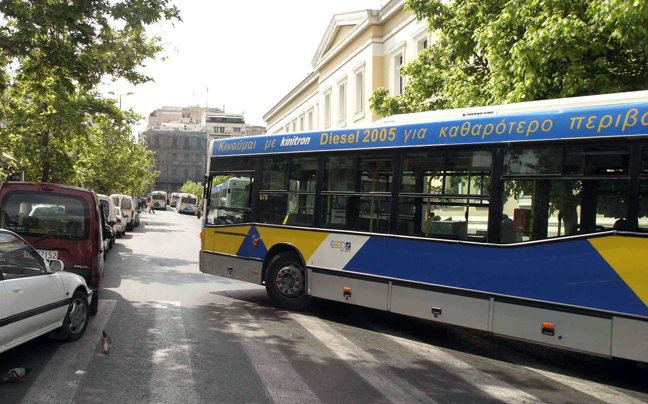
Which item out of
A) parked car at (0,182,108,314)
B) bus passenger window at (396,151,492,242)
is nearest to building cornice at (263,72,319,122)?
parked car at (0,182,108,314)

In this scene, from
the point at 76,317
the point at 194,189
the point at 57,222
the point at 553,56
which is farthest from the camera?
the point at 194,189

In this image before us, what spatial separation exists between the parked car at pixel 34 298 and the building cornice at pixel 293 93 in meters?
36.0

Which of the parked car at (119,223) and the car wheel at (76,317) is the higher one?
the parked car at (119,223)

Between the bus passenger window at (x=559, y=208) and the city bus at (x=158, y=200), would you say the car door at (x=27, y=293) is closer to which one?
the bus passenger window at (x=559, y=208)

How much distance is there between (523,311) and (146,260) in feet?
43.4

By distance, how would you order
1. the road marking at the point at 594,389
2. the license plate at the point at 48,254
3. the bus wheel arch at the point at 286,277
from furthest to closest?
the bus wheel arch at the point at 286,277
the license plate at the point at 48,254
the road marking at the point at 594,389

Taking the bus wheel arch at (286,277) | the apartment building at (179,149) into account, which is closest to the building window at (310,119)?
the bus wheel arch at (286,277)

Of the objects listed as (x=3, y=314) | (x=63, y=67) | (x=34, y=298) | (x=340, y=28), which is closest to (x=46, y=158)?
(x=63, y=67)

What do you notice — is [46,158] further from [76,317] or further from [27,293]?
[27,293]

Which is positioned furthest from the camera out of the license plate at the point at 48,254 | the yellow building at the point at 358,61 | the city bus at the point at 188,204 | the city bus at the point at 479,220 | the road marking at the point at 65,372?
the city bus at the point at 188,204

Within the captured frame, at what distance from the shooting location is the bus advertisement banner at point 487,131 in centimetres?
606

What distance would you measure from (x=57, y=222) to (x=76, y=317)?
91.0 inches

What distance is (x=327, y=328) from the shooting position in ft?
27.2

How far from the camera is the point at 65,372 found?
5586 millimetres
